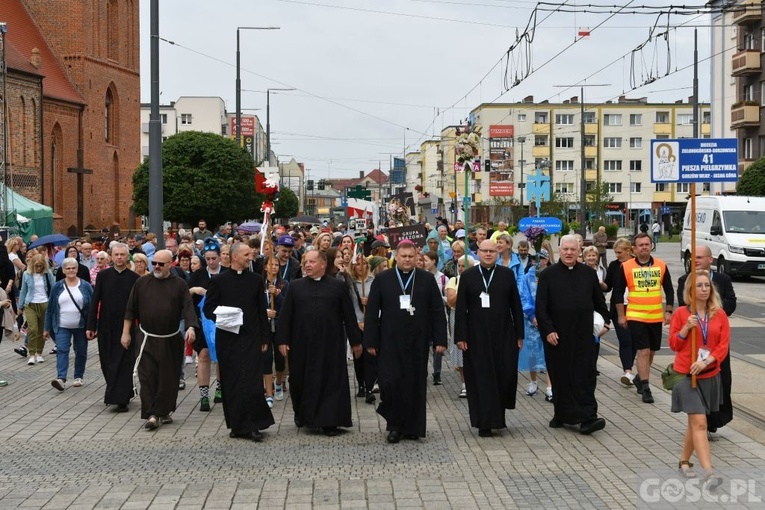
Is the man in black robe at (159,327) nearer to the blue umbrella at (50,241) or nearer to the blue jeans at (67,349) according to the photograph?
the blue jeans at (67,349)

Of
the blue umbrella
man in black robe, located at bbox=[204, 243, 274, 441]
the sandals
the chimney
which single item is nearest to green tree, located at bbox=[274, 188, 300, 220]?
the chimney

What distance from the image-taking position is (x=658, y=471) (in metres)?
7.73

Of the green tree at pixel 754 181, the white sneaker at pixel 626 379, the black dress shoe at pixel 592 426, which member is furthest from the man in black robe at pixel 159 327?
the green tree at pixel 754 181

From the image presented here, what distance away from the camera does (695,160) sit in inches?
360

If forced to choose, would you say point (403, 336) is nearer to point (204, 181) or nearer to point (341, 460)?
point (341, 460)

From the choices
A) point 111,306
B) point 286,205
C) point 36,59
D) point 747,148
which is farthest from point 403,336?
point 286,205

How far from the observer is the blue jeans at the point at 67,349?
40.4 ft

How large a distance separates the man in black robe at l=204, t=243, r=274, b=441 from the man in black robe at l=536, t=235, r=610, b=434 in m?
2.55

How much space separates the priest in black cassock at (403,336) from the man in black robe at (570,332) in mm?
1013

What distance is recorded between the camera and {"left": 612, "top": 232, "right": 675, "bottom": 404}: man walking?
10953mm

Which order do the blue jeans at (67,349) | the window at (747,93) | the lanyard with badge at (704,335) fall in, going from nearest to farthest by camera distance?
the lanyard with badge at (704,335) < the blue jeans at (67,349) < the window at (747,93)

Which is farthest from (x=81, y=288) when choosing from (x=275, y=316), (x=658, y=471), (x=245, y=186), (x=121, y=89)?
(x=121, y=89)

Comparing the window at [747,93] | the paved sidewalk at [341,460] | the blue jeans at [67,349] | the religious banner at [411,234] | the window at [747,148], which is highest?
the window at [747,93]

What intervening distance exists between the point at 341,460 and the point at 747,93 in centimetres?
5368
